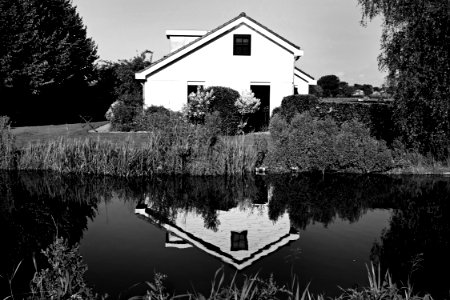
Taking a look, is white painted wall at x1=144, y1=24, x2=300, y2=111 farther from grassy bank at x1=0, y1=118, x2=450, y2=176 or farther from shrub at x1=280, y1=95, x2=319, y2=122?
grassy bank at x1=0, y1=118, x2=450, y2=176

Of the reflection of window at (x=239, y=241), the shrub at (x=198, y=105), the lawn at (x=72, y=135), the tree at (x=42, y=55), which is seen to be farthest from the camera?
the tree at (x=42, y=55)

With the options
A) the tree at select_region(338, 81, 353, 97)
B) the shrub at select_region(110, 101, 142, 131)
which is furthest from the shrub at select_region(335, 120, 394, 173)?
the tree at select_region(338, 81, 353, 97)

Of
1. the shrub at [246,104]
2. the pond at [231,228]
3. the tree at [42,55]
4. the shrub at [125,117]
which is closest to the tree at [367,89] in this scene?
the tree at [42,55]

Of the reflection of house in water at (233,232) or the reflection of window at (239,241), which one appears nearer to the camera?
the reflection of house in water at (233,232)

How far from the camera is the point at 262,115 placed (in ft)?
77.3

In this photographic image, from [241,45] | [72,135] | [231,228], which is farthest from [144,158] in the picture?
[241,45]

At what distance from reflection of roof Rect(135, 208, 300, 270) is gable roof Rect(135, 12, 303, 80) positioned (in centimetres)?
1385

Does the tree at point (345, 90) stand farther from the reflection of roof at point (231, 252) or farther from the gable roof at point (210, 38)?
the reflection of roof at point (231, 252)

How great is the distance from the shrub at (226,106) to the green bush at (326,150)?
5.44 m

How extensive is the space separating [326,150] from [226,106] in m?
7.16

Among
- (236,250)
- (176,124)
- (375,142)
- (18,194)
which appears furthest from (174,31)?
(236,250)

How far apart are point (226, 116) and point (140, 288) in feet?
49.3

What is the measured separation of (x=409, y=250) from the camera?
7906 mm

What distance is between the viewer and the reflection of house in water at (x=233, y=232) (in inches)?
301
